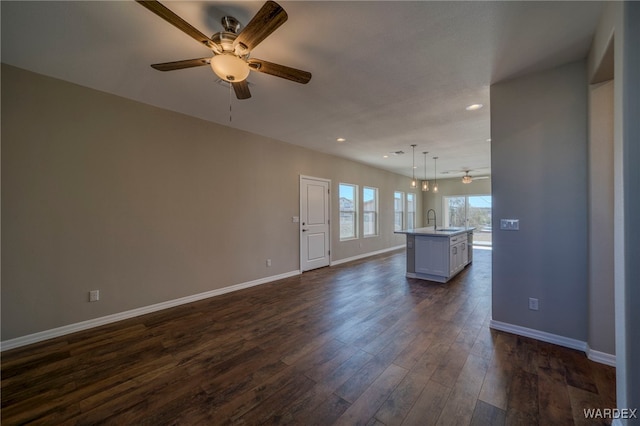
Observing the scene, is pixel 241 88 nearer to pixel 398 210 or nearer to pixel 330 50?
pixel 330 50

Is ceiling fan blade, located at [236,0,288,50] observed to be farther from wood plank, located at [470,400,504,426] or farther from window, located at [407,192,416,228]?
window, located at [407,192,416,228]

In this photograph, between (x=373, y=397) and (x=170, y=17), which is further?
(x=373, y=397)

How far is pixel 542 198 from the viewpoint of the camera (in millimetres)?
2436

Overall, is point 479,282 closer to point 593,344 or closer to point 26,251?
point 593,344

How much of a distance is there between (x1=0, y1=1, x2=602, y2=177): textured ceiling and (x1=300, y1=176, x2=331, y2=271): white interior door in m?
2.11

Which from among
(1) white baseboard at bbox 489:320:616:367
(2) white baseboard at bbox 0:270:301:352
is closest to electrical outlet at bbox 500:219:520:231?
(1) white baseboard at bbox 489:320:616:367

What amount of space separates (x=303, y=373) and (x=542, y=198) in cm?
280

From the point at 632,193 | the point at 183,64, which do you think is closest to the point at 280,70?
the point at 183,64

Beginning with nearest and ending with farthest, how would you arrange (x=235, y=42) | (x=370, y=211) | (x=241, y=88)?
(x=235, y=42) → (x=241, y=88) → (x=370, y=211)

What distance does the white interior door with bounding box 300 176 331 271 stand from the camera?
535 cm

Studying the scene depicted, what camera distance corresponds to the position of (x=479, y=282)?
4.47 meters

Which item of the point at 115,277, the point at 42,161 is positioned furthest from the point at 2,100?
the point at 115,277

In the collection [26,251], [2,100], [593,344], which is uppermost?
[2,100]

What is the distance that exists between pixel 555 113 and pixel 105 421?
439cm
